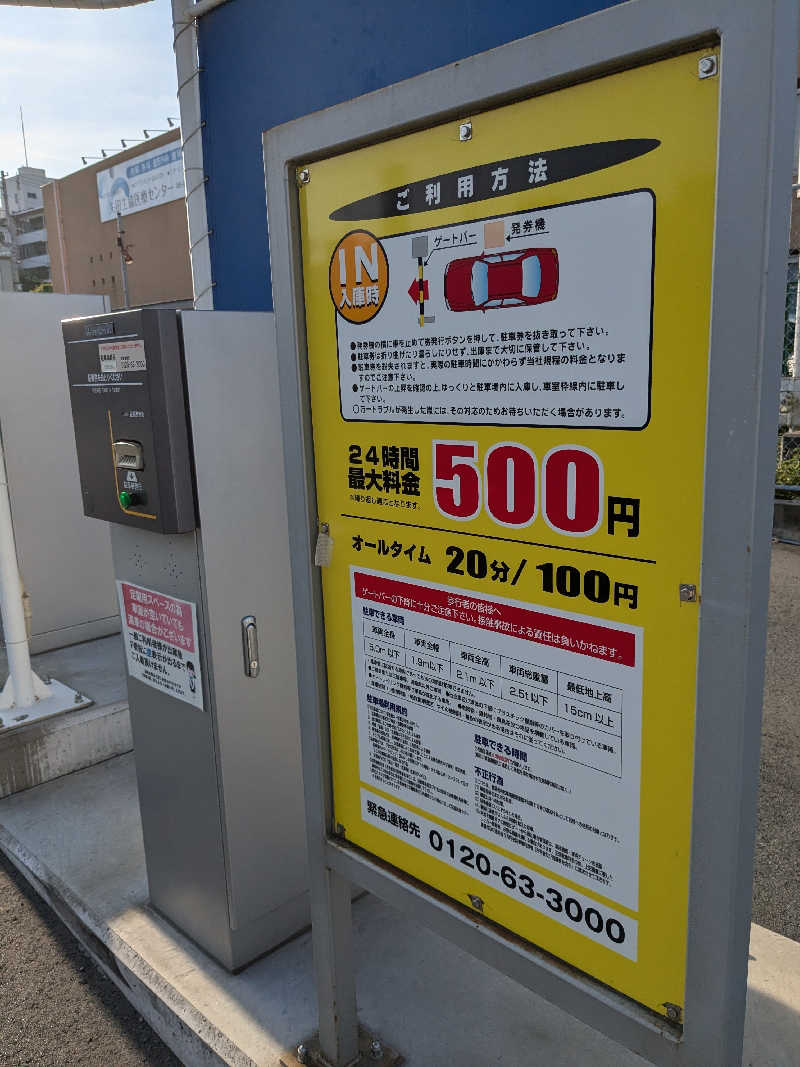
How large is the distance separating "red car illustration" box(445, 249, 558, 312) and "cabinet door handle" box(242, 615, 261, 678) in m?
1.12

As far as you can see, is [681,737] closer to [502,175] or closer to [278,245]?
[502,175]

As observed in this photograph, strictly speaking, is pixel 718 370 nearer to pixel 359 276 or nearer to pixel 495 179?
pixel 495 179

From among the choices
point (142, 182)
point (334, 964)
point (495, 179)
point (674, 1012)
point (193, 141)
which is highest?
point (142, 182)

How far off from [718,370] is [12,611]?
3.21 metres

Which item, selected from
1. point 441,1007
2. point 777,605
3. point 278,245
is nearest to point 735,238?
point 278,245

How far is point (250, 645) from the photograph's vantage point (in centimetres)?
214

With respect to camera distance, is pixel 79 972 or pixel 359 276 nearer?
pixel 359 276

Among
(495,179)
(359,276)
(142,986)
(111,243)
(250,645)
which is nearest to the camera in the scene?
(495,179)

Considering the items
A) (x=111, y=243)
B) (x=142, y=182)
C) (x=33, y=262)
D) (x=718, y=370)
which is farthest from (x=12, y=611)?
(x=33, y=262)

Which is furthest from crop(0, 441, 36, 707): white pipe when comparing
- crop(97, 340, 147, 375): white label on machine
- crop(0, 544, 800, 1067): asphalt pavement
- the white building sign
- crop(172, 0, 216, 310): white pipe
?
the white building sign

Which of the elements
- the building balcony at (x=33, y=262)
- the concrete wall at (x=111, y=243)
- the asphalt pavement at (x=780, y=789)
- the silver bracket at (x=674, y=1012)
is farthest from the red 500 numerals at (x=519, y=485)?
the building balcony at (x=33, y=262)

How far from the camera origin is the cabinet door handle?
7.00ft

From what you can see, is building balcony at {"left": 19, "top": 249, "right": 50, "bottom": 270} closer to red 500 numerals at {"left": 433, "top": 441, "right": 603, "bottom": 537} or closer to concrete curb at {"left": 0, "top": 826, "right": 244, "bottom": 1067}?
concrete curb at {"left": 0, "top": 826, "right": 244, "bottom": 1067}

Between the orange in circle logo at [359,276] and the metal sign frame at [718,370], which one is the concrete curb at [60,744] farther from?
the orange in circle logo at [359,276]
